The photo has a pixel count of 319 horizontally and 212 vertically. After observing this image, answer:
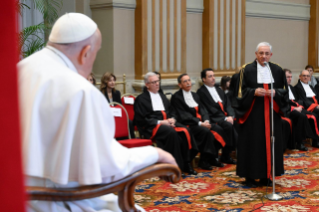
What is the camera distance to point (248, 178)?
18.6ft

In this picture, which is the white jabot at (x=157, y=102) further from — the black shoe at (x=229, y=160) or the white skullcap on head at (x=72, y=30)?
the white skullcap on head at (x=72, y=30)

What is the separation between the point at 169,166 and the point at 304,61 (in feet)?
37.5

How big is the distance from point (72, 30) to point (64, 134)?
47cm

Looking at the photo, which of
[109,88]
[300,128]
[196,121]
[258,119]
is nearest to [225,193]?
[258,119]

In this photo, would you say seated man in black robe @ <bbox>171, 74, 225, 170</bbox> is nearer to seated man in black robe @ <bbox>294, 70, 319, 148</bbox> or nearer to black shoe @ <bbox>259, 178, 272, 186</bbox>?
black shoe @ <bbox>259, 178, 272, 186</bbox>

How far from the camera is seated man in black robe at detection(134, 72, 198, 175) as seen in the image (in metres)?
6.41

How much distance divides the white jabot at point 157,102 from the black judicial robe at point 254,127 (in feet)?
5.29

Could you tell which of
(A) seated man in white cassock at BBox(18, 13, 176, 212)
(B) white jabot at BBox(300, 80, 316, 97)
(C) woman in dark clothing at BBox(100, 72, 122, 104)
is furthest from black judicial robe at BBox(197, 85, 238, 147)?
(A) seated man in white cassock at BBox(18, 13, 176, 212)

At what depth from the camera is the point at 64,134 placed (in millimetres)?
1602

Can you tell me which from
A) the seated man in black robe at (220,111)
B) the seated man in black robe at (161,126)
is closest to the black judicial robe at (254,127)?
the seated man in black robe at (161,126)

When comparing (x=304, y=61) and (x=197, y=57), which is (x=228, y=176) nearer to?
(x=197, y=57)

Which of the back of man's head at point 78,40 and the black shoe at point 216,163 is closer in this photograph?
the back of man's head at point 78,40

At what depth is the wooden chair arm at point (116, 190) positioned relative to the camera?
1573 millimetres

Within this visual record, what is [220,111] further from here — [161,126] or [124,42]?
[124,42]
